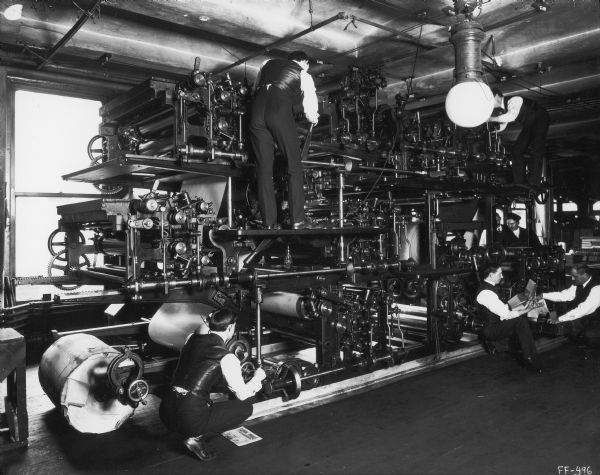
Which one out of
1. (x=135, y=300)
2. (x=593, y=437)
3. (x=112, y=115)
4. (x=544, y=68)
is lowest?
(x=593, y=437)

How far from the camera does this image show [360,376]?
501cm

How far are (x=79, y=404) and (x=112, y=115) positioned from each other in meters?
3.33

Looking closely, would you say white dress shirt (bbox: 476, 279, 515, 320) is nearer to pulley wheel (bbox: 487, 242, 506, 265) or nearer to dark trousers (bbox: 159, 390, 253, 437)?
pulley wheel (bbox: 487, 242, 506, 265)

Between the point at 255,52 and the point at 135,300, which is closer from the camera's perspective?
the point at 135,300

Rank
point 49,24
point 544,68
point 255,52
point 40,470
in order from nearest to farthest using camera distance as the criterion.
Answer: point 40,470 → point 49,24 → point 255,52 → point 544,68

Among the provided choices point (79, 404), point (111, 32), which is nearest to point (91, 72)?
point (111, 32)

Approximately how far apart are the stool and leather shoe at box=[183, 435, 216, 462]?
1273mm

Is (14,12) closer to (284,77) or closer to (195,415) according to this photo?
(284,77)

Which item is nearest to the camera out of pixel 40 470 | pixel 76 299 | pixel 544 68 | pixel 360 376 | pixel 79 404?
pixel 40 470

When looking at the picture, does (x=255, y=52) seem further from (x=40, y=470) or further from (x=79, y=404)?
(x=40, y=470)

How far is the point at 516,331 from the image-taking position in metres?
5.69

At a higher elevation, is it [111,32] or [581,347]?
[111,32]

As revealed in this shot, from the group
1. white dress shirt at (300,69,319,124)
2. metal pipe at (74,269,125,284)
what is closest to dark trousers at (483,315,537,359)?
white dress shirt at (300,69,319,124)

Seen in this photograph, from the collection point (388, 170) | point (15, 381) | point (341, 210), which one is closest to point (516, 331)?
point (388, 170)
